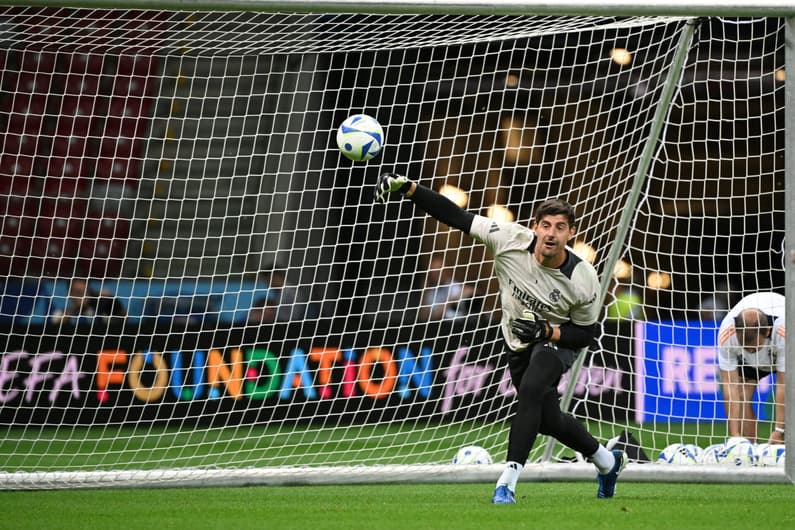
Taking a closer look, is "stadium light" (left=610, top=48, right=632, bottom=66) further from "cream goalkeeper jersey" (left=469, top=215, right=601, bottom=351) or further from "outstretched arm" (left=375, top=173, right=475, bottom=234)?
"outstretched arm" (left=375, top=173, right=475, bottom=234)

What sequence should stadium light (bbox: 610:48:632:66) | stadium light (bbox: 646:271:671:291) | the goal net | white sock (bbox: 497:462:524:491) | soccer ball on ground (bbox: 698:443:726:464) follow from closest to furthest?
1. white sock (bbox: 497:462:524:491)
2. soccer ball on ground (bbox: 698:443:726:464)
3. the goal net
4. stadium light (bbox: 610:48:632:66)
5. stadium light (bbox: 646:271:671:291)

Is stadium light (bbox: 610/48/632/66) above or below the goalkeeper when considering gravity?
above

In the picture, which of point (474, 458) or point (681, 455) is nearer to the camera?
point (474, 458)

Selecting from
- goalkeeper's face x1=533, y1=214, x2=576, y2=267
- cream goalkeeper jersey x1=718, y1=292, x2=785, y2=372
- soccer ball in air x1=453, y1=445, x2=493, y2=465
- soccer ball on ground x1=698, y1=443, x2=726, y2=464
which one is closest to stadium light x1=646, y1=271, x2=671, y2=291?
cream goalkeeper jersey x1=718, y1=292, x2=785, y2=372

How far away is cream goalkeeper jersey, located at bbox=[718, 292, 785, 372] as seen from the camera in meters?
8.07

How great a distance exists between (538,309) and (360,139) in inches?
49.2

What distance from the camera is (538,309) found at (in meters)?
5.98

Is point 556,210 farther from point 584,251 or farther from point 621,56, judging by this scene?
point 584,251

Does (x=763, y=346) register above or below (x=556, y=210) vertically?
below

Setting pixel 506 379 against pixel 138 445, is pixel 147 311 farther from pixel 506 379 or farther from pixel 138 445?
pixel 506 379

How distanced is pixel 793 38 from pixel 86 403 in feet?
21.4

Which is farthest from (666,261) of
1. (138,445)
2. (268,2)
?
(268,2)

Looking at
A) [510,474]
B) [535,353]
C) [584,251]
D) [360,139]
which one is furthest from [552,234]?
[584,251]

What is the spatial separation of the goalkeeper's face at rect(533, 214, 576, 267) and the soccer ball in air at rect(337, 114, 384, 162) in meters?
0.92
